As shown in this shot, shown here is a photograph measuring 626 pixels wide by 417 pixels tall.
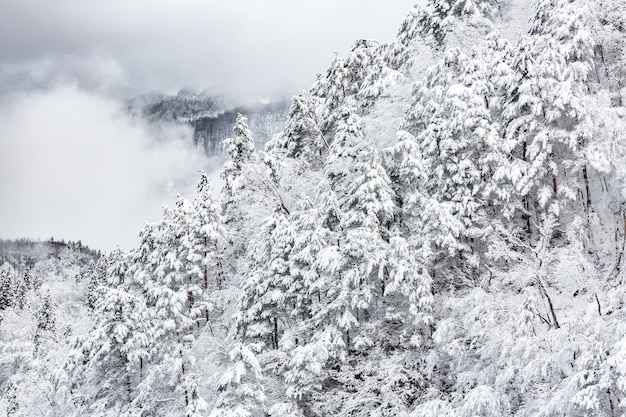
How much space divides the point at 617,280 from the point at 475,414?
595 cm

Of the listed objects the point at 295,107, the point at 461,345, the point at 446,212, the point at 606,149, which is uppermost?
the point at 295,107

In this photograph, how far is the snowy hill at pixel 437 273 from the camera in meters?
15.2

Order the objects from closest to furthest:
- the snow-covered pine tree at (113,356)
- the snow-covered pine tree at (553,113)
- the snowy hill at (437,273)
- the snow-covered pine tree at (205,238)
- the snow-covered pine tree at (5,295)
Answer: the snowy hill at (437,273) → the snow-covered pine tree at (553,113) → the snow-covered pine tree at (113,356) → the snow-covered pine tree at (205,238) → the snow-covered pine tree at (5,295)

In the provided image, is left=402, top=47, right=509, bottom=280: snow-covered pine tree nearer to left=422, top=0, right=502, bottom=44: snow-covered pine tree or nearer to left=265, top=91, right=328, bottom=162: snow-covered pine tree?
left=422, top=0, right=502, bottom=44: snow-covered pine tree

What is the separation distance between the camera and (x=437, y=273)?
20828mm

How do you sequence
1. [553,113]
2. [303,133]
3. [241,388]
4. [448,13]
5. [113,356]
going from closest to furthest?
[241,388], [553,113], [113,356], [448,13], [303,133]

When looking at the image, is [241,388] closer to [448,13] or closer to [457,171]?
[457,171]

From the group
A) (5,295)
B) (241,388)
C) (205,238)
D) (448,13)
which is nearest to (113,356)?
(205,238)

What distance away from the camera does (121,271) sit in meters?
35.6

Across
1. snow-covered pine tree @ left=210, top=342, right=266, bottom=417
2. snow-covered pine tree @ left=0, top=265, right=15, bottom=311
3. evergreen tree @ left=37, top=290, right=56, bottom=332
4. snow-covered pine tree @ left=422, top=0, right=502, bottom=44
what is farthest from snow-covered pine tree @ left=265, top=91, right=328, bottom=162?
snow-covered pine tree @ left=0, top=265, right=15, bottom=311

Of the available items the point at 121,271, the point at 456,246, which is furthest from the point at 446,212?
Result: the point at 121,271

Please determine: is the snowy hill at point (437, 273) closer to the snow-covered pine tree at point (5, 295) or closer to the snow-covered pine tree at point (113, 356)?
the snow-covered pine tree at point (113, 356)

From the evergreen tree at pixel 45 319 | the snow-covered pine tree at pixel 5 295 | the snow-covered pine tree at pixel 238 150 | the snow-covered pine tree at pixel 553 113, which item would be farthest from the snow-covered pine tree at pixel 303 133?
the snow-covered pine tree at pixel 5 295

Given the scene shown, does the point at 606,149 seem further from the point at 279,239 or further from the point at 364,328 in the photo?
the point at 279,239
